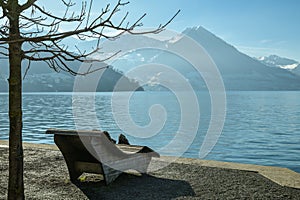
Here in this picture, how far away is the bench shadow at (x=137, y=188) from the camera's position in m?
5.76

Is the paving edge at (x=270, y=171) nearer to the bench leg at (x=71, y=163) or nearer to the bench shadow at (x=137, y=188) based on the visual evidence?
the bench shadow at (x=137, y=188)

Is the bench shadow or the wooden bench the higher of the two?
the wooden bench

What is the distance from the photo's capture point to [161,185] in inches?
251

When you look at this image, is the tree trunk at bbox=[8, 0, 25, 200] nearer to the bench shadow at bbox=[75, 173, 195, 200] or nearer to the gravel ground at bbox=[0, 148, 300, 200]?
the gravel ground at bbox=[0, 148, 300, 200]

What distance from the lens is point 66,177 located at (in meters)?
6.89

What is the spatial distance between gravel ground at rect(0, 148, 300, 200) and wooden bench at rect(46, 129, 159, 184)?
22 cm

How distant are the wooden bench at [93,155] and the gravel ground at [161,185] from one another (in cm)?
22

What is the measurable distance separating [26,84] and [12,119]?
197052 millimetres

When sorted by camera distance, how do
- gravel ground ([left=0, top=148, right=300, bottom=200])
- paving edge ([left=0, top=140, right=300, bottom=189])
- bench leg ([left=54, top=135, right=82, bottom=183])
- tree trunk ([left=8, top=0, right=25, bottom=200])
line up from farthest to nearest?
bench leg ([left=54, top=135, right=82, bottom=183])
paving edge ([left=0, top=140, right=300, bottom=189])
gravel ground ([left=0, top=148, right=300, bottom=200])
tree trunk ([left=8, top=0, right=25, bottom=200])

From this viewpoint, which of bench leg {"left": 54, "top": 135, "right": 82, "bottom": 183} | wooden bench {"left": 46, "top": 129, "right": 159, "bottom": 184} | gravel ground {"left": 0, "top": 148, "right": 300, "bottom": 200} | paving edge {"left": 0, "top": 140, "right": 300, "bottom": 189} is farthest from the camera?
bench leg {"left": 54, "top": 135, "right": 82, "bottom": 183}

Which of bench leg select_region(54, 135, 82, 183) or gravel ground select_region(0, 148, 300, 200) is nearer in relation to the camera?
gravel ground select_region(0, 148, 300, 200)

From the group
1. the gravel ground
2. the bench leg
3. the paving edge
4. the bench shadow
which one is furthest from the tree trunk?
the paving edge

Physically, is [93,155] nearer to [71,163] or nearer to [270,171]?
[71,163]

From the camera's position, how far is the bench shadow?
18.9 feet
